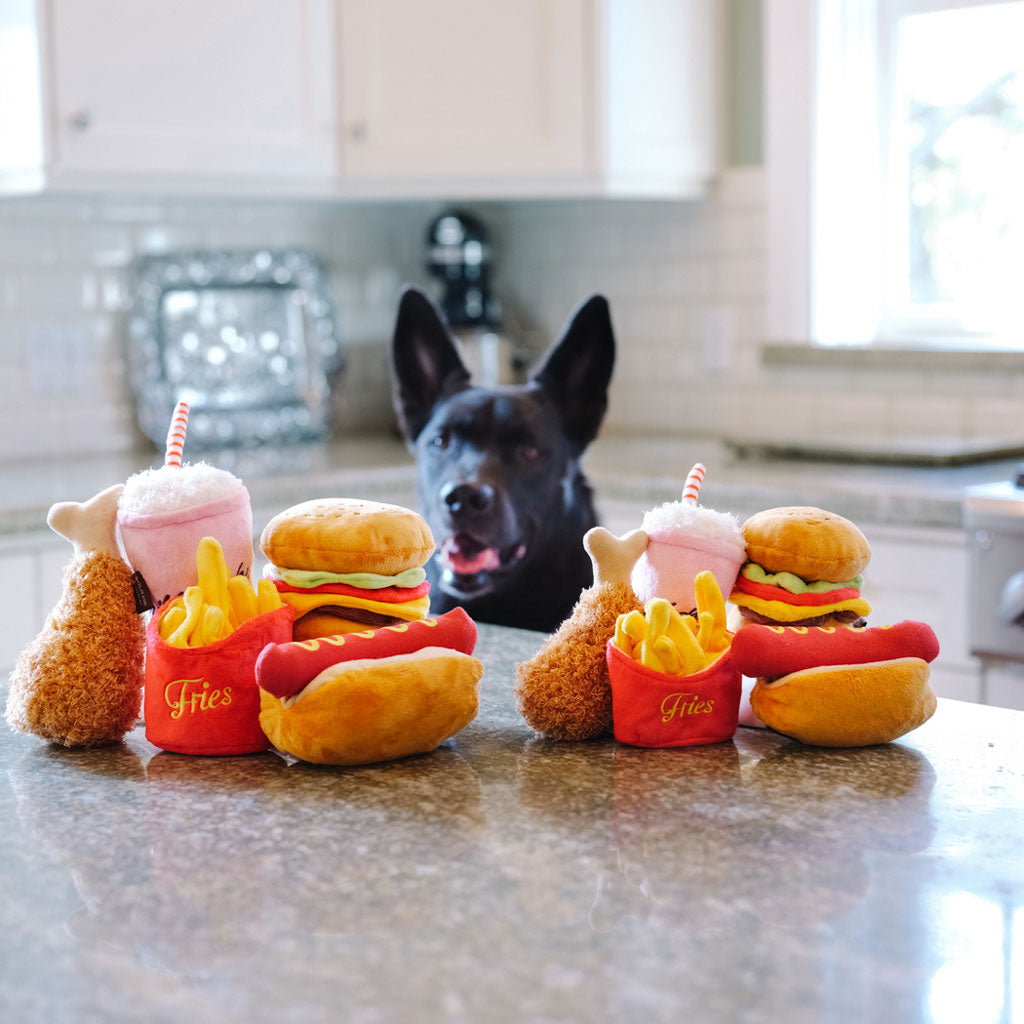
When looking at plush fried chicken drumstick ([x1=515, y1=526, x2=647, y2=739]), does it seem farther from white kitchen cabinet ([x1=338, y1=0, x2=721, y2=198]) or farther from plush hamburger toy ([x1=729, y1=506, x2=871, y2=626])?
white kitchen cabinet ([x1=338, y1=0, x2=721, y2=198])

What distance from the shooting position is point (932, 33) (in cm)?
299

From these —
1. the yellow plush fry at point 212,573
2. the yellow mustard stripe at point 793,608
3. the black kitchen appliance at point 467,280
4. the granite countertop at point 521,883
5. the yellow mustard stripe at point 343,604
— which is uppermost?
the black kitchen appliance at point 467,280

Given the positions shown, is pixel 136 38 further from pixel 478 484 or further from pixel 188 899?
pixel 188 899

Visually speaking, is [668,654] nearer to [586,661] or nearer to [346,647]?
[586,661]

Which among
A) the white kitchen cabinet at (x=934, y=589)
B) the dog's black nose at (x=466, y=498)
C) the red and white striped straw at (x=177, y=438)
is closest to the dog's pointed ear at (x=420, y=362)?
the dog's black nose at (x=466, y=498)

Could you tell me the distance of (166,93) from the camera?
2674 mm

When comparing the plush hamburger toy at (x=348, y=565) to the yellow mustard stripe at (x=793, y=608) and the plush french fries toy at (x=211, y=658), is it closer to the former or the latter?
the plush french fries toy at (x=211, y=658)

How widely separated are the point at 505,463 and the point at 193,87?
1476 millimetres

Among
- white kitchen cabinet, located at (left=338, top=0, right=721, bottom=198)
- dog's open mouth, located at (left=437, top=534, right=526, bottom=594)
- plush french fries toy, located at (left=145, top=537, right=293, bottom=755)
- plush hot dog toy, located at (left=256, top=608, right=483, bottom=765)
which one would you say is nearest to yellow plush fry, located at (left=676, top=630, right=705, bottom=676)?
plush hot dog toy, located at (left=256, top=608, right=483, bottom=765)

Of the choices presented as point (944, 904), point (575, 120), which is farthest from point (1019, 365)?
point (944, 904)

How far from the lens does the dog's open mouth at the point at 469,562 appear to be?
152cm

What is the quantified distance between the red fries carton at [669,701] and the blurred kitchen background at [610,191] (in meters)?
1.56

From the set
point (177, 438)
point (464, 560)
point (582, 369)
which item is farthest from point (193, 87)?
point (177, 438)

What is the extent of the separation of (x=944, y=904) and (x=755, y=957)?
11cm
